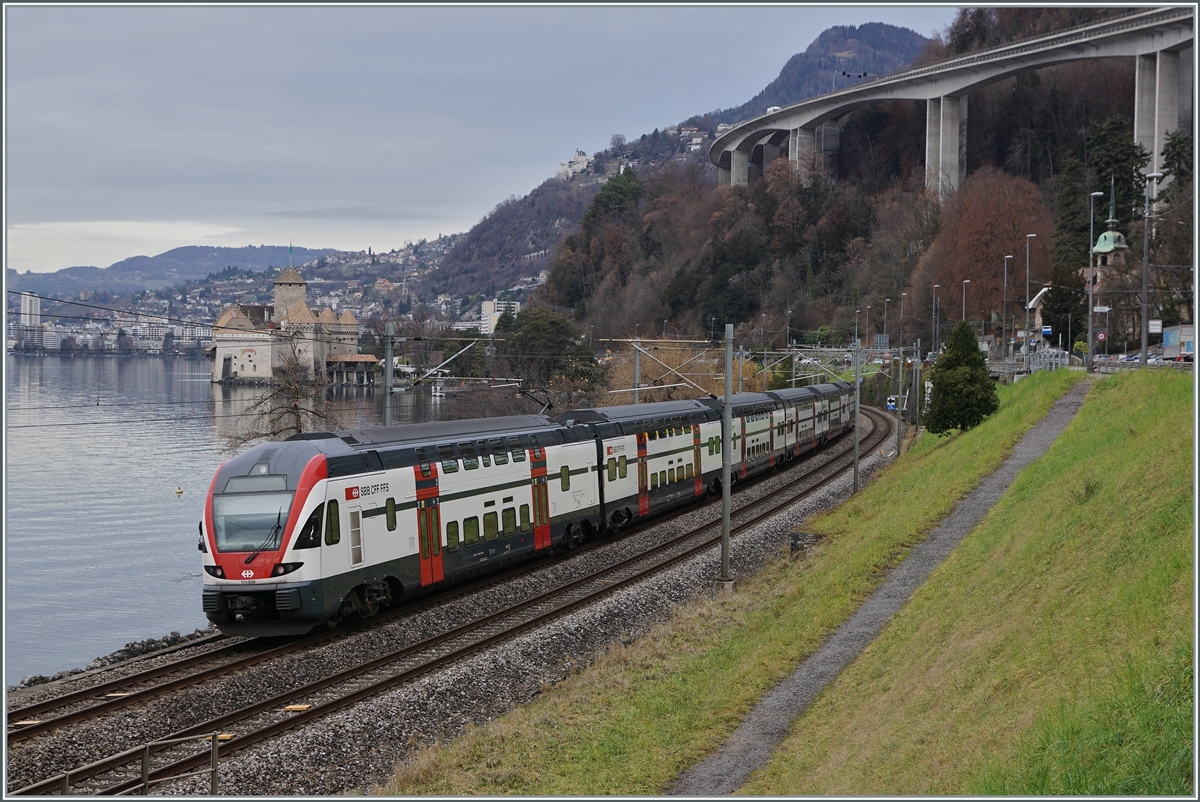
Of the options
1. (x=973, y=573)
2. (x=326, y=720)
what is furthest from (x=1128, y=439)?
(x=326, y=720)

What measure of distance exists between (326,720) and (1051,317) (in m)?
56.3

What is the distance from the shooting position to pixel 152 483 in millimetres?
54594

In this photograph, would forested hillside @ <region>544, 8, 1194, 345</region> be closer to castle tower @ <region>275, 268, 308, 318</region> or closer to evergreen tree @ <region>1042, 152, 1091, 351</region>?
evergreen tree @ <region>1042, 152, 1091, 351</region>

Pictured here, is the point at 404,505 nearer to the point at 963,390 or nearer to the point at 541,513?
the point at 541,513

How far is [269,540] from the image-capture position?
18484 millimetres

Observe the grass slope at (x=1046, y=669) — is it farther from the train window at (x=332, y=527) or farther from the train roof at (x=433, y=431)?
the train roof at (x=433, y=431)

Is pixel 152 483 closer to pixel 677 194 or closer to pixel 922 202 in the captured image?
pixel 922 202

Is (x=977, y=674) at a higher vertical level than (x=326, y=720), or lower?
higher

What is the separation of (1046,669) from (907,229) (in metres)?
91.4

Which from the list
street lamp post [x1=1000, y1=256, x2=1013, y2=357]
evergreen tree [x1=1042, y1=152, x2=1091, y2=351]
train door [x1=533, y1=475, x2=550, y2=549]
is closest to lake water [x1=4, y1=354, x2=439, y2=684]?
train door [x1=533, y1=475, x2=550, y2=549]

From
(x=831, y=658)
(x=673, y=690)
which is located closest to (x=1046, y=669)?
(x=831, y=658)

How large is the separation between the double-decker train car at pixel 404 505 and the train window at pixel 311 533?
Answer: 0.05ft

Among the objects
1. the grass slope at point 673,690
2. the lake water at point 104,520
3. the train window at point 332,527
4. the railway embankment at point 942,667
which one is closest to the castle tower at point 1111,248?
the grass slope at point 673,690

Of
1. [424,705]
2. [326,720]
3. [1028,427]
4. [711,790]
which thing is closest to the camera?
[711,790]
